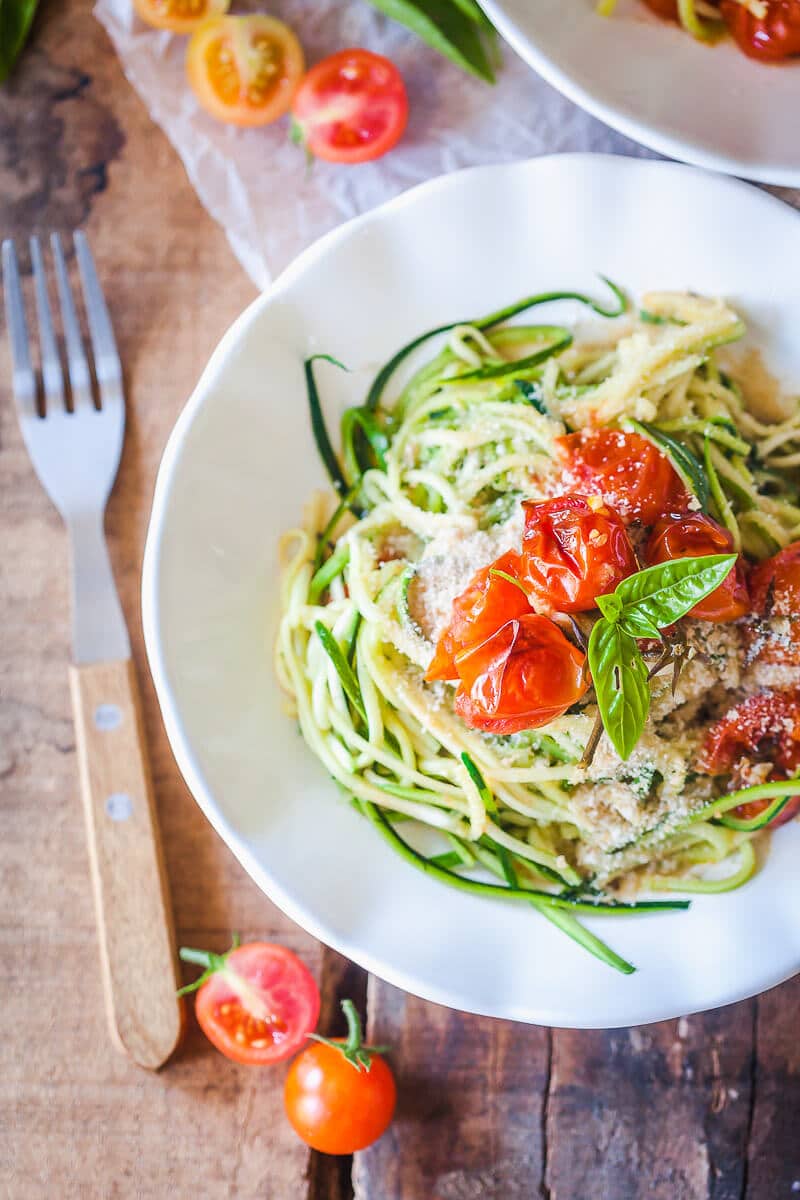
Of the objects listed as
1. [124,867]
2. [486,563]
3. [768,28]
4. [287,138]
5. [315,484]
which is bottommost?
[124,867]

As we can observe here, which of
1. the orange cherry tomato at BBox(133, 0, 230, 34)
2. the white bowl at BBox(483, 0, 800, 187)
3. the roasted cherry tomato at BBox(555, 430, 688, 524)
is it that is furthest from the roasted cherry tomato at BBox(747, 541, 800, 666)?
the orange cherry tomato at BBox(133, 0, 230, 34)

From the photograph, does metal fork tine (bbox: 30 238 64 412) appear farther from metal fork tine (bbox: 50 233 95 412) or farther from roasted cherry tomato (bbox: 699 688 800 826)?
roasted cherry tomato (bbox: 699 688 800 826)

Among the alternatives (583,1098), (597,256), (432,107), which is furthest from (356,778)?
(432,107)

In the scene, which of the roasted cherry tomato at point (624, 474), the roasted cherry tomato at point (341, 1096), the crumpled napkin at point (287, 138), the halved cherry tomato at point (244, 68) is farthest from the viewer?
the crumpled napkin at point (287, 138)

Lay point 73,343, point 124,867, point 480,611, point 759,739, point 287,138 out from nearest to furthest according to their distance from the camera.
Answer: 1. point 480,611
2. point 759,739
3. point 124,867
4. point 73,343
5. point 287,138

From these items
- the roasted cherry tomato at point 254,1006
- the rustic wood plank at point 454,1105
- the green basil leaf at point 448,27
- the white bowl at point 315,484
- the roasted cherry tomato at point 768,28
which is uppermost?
the roasted cherry tomato at point 768,28

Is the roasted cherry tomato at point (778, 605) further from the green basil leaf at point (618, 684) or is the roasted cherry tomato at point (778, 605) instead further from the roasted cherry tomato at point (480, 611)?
the roasted cherry tomato at point (480, 611)

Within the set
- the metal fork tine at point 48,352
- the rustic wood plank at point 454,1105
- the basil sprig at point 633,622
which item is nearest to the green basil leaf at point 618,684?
the basil sprig at point 633,622

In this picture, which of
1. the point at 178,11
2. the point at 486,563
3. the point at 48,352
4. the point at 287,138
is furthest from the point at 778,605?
the point at 178,11

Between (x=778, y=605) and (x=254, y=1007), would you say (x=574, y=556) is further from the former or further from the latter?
(x=254, y=1007)
